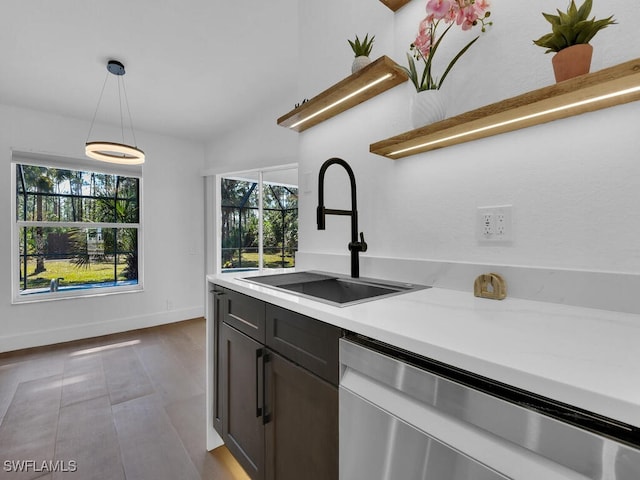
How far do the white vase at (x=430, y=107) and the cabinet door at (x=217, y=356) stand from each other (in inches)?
47.4

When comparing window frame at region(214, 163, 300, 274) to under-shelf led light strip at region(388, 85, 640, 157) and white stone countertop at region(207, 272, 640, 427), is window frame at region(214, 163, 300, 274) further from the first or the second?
white stone countertop at region(207, 272, 640, 427)

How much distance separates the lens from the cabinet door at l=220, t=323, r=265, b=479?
121 centimetres

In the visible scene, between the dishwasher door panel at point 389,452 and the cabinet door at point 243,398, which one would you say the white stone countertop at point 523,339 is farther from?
the cabinet door at point 243,398

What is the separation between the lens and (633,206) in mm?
829

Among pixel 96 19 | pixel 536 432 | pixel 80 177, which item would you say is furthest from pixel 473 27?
pixel 80 177

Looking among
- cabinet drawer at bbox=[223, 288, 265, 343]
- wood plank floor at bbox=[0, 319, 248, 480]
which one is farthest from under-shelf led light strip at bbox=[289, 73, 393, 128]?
wood plank floor at bbox=[0, 319, 248, 480]

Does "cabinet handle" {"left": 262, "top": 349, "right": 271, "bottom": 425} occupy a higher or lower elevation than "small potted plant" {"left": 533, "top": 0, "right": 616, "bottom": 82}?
lower

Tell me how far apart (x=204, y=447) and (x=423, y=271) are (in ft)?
5.23

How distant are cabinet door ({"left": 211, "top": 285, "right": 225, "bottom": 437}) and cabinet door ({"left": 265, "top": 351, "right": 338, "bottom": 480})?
51 centimetres

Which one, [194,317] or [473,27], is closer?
[473,27]

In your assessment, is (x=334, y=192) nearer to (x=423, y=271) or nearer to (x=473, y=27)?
(x=423, y=271)

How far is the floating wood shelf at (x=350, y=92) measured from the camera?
129 cm

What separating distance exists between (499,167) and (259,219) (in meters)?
3.10

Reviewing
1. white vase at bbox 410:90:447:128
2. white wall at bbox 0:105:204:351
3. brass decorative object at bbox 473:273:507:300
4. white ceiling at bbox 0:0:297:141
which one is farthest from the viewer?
white wall at bbox 0:105:204:351
